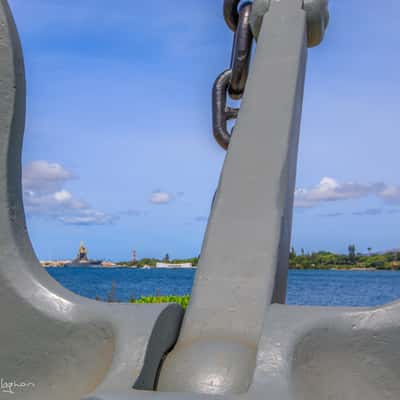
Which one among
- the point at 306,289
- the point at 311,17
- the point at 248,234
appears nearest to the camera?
the point at 248,234

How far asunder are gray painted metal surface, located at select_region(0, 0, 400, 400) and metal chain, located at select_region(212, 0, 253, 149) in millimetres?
856

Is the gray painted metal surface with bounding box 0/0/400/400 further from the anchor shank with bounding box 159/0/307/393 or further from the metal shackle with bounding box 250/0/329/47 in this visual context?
the metal shackle with bounding box 250/0/329/47

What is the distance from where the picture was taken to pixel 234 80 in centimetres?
364

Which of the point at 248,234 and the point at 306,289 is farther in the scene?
the point at 306,289

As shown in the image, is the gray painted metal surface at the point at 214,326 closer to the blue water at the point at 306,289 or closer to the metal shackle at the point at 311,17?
the metal shackle at the point at 311,17

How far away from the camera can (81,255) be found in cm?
6700

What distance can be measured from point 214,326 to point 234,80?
1.82 metres

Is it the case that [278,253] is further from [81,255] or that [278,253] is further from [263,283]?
[81,255]

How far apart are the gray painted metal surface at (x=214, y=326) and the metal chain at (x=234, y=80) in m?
0.86

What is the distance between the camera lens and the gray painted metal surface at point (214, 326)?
6.28 ft

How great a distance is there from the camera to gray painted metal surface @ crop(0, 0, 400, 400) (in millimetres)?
1913

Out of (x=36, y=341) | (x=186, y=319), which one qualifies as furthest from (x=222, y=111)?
(x=36, y=341)

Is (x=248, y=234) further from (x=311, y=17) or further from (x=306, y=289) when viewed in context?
(x=306, y=289)

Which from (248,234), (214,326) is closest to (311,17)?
(248,234)
